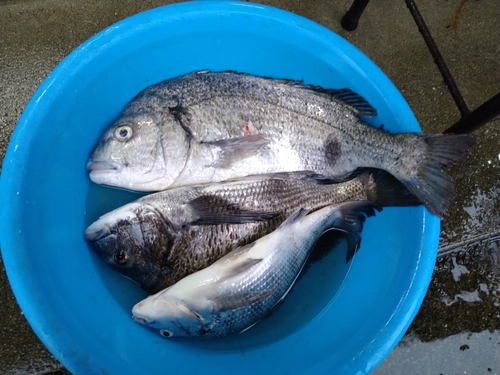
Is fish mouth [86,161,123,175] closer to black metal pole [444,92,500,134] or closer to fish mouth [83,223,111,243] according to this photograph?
fish mouth [83,223,111,243]

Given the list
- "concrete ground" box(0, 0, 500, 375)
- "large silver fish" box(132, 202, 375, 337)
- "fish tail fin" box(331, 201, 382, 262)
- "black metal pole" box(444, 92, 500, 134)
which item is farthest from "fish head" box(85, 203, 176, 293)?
"black metal pole" box(444, 92, 500, 134)

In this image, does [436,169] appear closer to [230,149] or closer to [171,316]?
[230,149]

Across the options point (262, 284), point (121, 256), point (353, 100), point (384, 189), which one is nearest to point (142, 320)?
point (121, 256)

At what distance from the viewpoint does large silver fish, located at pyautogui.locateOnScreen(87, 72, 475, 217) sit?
6.07 ft

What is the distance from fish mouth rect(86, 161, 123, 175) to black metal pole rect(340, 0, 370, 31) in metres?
1.67

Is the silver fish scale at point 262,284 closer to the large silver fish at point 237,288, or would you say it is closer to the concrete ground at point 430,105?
the large silver fish at point 237,288

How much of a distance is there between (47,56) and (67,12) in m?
0.31

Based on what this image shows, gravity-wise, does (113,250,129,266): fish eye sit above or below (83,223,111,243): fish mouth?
below

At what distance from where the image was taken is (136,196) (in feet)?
6.94

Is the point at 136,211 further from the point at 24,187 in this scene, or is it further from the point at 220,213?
the point at 24,187

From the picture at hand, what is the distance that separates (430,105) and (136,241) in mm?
1982

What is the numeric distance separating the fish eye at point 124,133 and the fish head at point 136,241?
294mm

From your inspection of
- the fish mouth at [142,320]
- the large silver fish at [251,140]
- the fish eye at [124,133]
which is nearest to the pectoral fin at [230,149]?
the large silver fish at [251,140]

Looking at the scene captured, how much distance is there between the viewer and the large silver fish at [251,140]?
6.07ft
